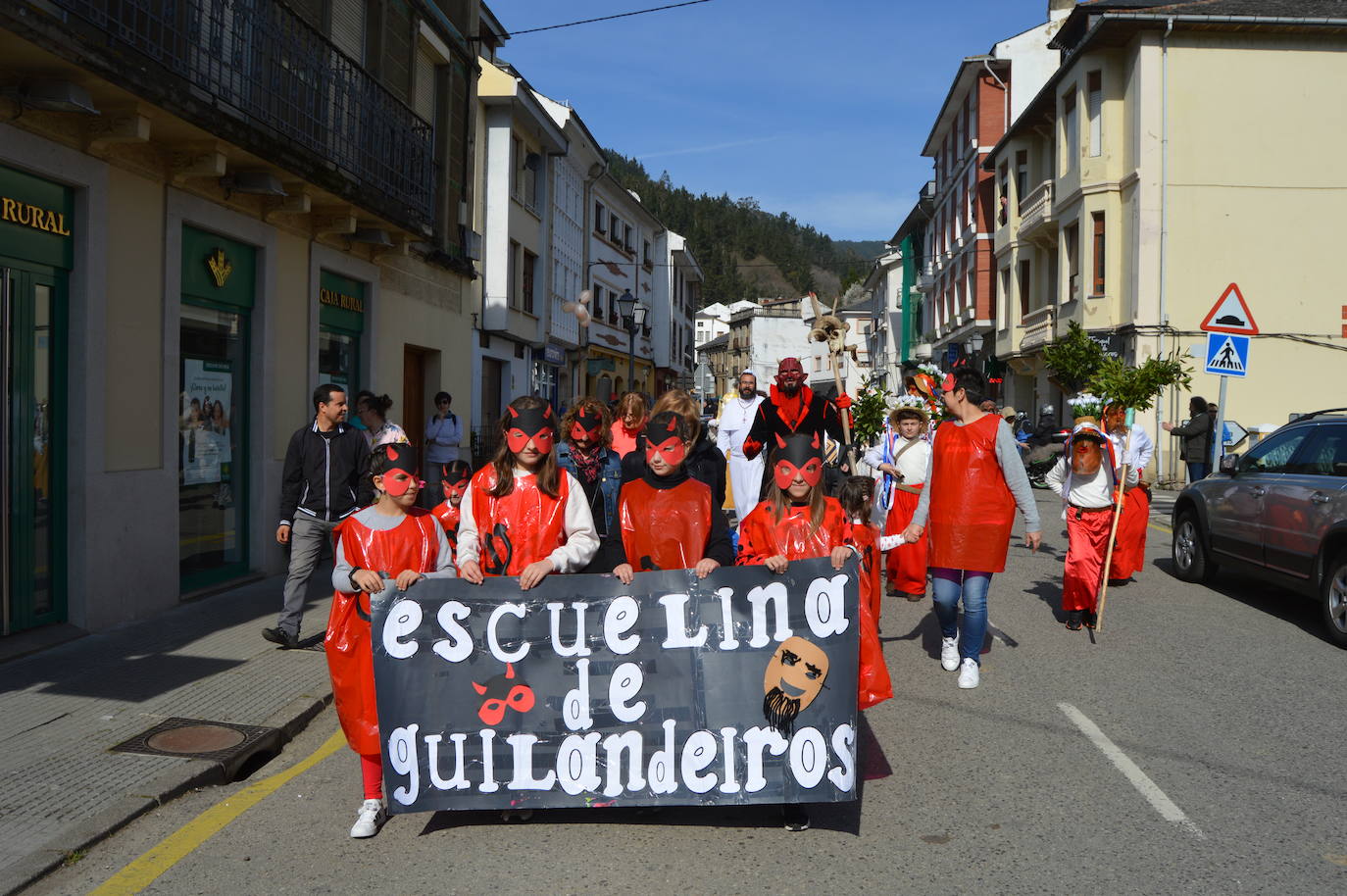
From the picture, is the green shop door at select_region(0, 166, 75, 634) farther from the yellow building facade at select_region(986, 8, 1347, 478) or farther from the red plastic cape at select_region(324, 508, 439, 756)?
the yellow building facade at select_region(986, 8, 1347, 478)

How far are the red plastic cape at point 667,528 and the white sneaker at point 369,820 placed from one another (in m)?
1.43

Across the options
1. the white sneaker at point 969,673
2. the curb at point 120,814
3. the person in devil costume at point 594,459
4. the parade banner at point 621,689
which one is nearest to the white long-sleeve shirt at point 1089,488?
Result: the white sneaker at point 969,673

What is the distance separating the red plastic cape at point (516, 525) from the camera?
4.70 meters

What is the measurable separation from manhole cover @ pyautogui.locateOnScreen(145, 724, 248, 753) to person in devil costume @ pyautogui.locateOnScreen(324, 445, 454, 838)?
4.02 feet

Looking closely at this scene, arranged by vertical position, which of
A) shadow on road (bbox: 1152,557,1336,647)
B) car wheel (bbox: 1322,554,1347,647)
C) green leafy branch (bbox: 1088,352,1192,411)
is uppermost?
green leafy branch (bbox: 1088,352,1192,411)

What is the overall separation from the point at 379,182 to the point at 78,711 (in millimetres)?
8290

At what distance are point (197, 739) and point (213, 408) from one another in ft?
17.3

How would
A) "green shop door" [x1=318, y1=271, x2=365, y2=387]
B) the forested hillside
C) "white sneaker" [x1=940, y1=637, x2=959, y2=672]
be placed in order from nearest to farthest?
"white sneaker" [x1=940, y1=637, x2=959, y2=672] < "green shop door" [x1=318, y1=271, x2=365, y2=387] < the forested hillside

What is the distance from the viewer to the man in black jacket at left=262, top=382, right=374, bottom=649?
7.66 metres

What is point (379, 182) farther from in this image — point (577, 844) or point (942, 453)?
point (577, 844)

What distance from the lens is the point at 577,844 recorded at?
4223mm

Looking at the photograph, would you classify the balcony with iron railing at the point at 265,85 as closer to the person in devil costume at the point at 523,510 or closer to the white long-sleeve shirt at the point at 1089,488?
the person in devil costume at the point at 523,510

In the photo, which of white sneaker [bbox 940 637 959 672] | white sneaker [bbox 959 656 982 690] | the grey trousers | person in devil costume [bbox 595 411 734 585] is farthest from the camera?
the grey trousers

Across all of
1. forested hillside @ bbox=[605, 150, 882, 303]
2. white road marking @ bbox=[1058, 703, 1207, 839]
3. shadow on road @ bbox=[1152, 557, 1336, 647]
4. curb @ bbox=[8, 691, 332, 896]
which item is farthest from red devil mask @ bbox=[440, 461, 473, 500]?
forested hillside @ bbox=[605, 150, 882, 303]
